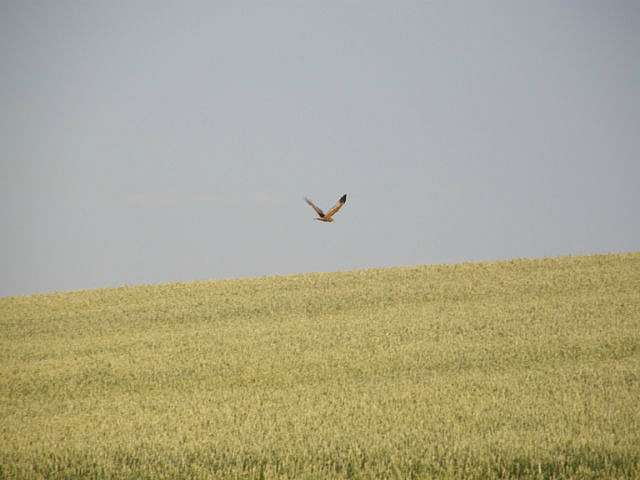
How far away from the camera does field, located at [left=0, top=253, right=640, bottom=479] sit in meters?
10.6

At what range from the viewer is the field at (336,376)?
10570 mm

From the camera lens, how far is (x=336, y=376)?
18172 millimetres

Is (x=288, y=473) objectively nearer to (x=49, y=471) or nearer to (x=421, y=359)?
(x=49, y=471)

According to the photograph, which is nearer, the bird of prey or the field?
the field

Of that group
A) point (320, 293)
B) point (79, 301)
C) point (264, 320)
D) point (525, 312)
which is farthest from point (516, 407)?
point (79, 301)

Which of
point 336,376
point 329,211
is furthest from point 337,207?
point 336,376

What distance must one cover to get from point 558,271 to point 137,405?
72.4 feet

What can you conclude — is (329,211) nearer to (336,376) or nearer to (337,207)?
(337,207)

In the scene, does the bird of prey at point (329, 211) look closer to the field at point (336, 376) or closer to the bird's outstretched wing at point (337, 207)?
the bird's outstretched wing at point (337, 207)

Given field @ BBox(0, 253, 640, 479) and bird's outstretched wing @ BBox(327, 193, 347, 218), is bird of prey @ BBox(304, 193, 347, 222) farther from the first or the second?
field @ BBox(0, 253, 640, 479)

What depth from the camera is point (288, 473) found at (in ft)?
31.9

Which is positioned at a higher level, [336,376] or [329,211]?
[329,211]

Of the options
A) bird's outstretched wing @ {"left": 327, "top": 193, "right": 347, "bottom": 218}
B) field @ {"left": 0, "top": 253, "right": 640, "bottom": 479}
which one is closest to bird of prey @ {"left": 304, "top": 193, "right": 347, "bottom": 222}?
bird's outstretched wing @ {"left": 327, "top": 193, "right": 347, "bottom": 218}

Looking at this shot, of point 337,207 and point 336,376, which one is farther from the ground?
point 337,207
